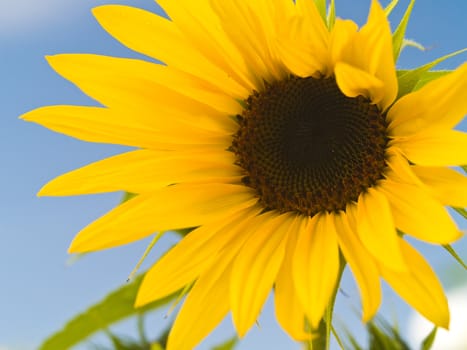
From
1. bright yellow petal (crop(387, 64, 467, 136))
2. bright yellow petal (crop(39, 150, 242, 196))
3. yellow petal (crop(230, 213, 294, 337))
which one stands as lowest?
yellow petal (crop(230, 213, 294, 337))

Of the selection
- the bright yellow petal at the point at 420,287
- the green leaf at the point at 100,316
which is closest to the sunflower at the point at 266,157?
the bright yellow petal at the point at 420,287

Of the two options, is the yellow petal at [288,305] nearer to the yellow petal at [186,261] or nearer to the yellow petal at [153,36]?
the yellow petal at [186,261]

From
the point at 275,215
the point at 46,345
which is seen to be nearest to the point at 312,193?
the point at 275,215

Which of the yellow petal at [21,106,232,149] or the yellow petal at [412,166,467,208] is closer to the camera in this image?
the yellow petal at [412,166,467,208]

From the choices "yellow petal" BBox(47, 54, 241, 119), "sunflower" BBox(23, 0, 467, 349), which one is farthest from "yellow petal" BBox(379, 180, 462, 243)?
"yellow petal" BBox(47, 54, 241, 119)

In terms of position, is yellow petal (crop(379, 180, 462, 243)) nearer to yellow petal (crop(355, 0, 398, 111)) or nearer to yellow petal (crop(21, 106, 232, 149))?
yellow petal (crop(355, 0, 398, 111))

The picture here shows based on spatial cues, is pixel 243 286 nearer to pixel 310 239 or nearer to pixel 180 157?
pixel 310 239
